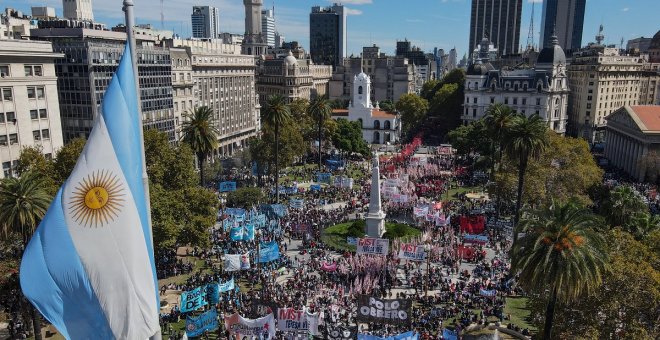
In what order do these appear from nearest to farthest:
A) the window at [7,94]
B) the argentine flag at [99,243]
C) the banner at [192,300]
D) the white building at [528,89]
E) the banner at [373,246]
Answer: the argentine flag at [99,243], the banner at [192,300], the banner at [373,246], the window at [7,94], the white building at [528,89]

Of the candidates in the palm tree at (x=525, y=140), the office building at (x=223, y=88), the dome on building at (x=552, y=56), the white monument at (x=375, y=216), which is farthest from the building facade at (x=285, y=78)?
the palm tree at (x=525, y=140)

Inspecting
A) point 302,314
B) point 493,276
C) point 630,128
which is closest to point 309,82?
point 630,128

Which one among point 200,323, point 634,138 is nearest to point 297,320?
point 200,323

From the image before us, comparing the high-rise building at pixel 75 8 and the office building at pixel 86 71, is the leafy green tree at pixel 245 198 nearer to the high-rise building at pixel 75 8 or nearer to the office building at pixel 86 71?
the office building at pixel 86 71

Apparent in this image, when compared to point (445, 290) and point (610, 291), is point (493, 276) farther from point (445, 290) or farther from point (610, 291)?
point (610, 291)

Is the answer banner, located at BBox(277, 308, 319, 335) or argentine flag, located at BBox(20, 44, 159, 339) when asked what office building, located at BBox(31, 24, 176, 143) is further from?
argentine flag, located at BBox(20, 44, 159, 339)

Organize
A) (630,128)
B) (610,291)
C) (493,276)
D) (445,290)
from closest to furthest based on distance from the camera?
(610,291) < (445,290) < (493,276) < (630,128)

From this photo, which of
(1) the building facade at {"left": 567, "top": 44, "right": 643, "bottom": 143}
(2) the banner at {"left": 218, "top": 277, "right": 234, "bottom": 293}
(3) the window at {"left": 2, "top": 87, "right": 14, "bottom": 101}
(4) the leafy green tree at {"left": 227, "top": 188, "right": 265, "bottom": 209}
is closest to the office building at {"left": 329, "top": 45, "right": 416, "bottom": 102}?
(1) the building facade at {"left": 567, "top": 44, "right": 643, "bottom": 143}
